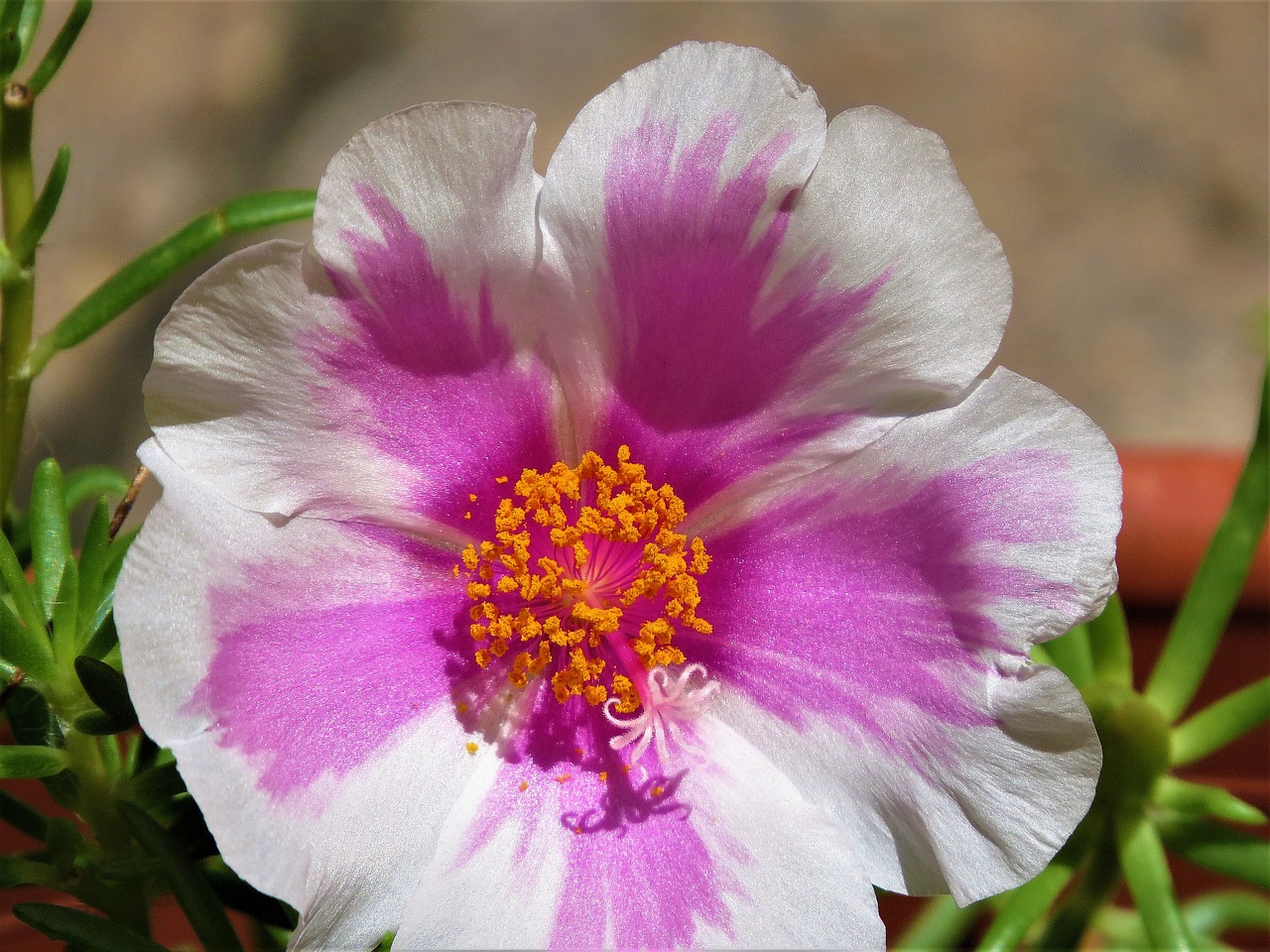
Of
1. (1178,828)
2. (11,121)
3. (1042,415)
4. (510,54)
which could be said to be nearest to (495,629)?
(1042,415)

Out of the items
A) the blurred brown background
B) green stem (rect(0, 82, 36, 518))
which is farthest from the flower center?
the blurred brown background

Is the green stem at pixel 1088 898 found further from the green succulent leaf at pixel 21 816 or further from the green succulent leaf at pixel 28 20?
the green succulent leaf at pixel 28 20

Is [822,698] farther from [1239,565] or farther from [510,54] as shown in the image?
[510,54]

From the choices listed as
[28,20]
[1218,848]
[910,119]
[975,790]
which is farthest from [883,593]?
[910,119]

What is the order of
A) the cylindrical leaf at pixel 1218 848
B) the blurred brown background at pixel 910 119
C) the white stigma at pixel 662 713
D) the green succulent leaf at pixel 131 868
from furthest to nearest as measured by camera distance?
the blurred brown background at pixel 910 119 < the cylindrical leaf at pixel 1218 848 < the white stigma at pixel 662 713 < the green succulent leaf at pixel 131 868

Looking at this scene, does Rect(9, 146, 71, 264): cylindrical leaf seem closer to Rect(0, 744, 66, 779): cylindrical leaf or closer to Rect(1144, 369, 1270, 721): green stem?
Rect(0, 744, 66, 779): cylindrical leaf

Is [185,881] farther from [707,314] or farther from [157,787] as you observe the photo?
[707,314]

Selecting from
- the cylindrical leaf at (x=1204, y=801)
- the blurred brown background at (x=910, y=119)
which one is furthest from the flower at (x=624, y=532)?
the blurred brown background at (x=910, y=119)

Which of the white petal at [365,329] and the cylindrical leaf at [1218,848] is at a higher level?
the white petal at [365,329]
